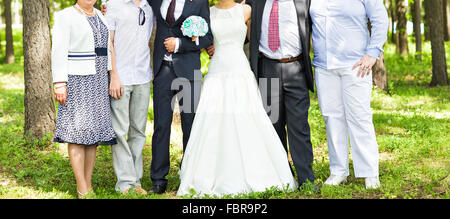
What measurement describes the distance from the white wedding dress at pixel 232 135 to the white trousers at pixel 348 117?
650 millimetres

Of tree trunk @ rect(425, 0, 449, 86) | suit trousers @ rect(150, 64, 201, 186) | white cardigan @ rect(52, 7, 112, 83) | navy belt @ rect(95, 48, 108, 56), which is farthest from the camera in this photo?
tree trunk @ rect(425, 0, 449, 86)

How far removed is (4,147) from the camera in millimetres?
7164

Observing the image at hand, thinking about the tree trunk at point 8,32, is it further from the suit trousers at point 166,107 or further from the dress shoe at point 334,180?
the dress shoe at point 334,180

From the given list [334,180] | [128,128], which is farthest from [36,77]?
[334,180]

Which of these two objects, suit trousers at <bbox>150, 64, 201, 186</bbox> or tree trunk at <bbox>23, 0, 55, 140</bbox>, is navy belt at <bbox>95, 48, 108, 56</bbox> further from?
tree trunk at <bbox>23, 0, 55, 140</bbox>

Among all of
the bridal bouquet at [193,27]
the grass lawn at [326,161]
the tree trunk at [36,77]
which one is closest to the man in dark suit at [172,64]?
the bridal bouquet at [193,27]

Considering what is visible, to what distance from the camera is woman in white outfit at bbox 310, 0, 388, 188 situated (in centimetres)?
504

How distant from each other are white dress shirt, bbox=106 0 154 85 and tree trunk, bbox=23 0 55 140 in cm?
252

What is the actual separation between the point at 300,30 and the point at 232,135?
1331mm

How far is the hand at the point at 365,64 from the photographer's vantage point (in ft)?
16.4

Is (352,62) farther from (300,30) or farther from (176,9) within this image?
(176,9)

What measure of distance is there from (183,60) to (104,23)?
922 millimetres

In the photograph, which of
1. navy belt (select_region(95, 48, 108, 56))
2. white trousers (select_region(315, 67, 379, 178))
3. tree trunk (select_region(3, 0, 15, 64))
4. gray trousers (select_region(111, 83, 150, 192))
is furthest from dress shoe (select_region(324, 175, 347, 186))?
tree trunk (select_region(3, 0, 15, 64))
